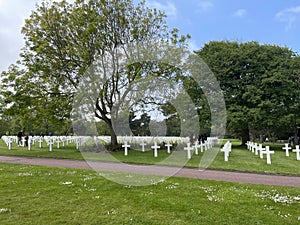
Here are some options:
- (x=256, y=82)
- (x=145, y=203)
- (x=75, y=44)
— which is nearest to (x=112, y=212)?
(x=145, y=203)

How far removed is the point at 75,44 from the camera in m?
18.7

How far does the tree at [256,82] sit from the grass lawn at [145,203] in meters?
16.1

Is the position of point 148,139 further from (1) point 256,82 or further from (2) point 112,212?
(2) point 112,212

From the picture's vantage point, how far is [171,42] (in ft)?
64.5

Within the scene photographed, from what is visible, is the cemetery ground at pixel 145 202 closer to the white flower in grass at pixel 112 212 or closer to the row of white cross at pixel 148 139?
the white flower in grass at pixel 112 212

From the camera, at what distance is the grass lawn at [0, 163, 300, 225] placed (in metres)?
4.79

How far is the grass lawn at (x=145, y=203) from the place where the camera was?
479 centimetres

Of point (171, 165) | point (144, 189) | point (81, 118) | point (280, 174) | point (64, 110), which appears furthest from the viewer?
point (64, 110)

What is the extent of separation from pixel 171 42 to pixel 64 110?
383 inches

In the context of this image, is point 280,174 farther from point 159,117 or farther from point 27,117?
point 27,117

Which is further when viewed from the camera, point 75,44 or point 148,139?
point 148,139

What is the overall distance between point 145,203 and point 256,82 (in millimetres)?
21160

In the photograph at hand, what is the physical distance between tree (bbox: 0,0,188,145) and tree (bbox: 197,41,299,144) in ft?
27.8

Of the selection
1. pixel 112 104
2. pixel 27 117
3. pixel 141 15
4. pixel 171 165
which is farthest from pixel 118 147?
pixel 141 15
